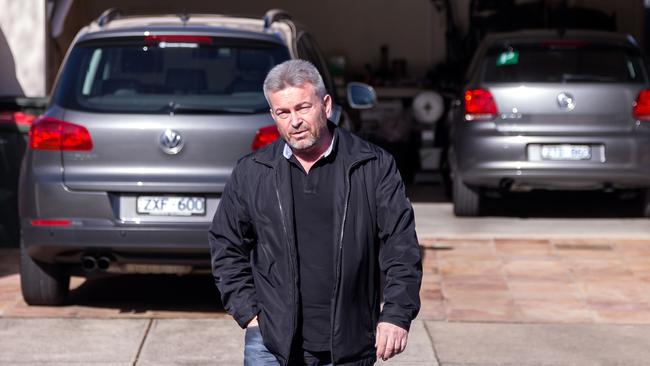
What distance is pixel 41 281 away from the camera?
27.0ft

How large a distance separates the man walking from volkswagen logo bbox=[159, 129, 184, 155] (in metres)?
3.25

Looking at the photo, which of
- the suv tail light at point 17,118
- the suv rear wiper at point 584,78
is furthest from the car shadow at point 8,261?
the suv rear wiper at point 584,78

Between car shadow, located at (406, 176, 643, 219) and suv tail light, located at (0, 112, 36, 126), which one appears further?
car shadow, located at (406, 176, 643, 219)

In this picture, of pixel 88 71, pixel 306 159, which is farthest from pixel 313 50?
pixel 306 159

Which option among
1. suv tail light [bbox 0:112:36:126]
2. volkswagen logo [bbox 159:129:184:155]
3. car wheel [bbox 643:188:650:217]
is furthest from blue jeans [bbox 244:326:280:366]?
car wheel [bbox 643:188:650:217]

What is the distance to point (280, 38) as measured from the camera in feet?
26.3

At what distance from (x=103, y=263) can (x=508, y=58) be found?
4891mm

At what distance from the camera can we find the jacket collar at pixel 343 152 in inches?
171

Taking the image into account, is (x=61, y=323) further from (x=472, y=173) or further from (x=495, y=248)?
(x=472, y=173)

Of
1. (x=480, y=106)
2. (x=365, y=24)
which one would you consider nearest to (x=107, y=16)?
(x=480, y=106)

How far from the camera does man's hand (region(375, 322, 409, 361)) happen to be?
166 inches

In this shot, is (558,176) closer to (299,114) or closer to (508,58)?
(508,58)

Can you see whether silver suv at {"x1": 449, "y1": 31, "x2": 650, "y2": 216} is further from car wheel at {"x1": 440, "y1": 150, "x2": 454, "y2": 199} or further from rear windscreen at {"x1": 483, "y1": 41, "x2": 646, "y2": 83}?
car wheel at {"x1": 440, "y1": 150, "x2": 454, "y2": 199}

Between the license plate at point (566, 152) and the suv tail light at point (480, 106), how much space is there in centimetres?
52
